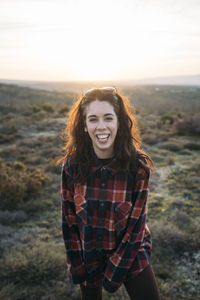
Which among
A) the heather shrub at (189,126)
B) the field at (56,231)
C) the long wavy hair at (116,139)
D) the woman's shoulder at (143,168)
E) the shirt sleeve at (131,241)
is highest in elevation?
the long wavy hair at (116,139)

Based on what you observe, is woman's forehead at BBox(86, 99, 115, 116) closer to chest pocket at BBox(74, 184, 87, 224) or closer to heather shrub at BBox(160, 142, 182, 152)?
chest pocket at BBox(74, 184, 87, 224)

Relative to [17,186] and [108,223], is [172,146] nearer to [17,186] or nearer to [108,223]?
[17,186]

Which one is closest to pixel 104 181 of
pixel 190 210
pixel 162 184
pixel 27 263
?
pixel 27 263

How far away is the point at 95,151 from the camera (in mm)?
1967

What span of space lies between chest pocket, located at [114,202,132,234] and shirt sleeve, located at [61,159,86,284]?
39 centimetres

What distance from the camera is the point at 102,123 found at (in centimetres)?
180

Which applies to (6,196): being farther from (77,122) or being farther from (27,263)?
(77,122)

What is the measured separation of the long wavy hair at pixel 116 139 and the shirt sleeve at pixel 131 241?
14 centimetres

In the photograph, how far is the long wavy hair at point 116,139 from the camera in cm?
183

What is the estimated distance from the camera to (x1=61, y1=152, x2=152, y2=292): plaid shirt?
68.6 inches

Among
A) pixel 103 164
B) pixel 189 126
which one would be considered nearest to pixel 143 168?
pixel 103 164

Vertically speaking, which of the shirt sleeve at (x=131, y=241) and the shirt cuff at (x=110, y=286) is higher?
the shirt sleeve at (x=131, y=241)

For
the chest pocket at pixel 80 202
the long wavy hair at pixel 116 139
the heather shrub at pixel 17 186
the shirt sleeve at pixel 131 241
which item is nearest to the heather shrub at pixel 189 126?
the heather shrub at pixel 17 186

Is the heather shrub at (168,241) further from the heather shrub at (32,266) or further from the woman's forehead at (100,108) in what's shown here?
the woman's forehead at (100,108)
